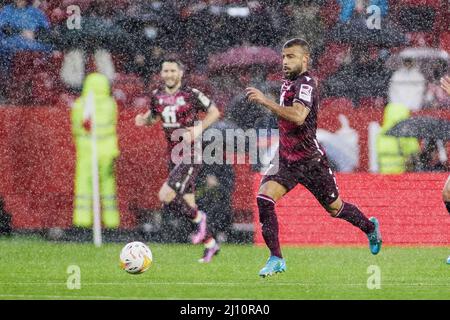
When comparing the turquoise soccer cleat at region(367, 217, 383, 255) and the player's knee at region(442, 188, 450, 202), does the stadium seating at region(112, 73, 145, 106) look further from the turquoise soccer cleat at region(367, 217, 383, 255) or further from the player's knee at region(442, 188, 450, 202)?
the player's knee at region(442, 188, 450, 202)

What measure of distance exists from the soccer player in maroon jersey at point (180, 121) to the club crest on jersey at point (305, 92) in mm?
2454

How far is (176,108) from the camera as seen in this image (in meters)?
13.7

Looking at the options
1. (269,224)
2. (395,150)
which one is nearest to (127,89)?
(395,150)

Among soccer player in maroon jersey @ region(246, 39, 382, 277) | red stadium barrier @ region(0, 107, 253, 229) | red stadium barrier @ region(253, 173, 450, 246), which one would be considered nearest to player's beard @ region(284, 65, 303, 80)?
soccer player in maroon jersey @ region(246, 39, 382, 277)

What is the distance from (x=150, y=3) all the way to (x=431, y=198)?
4.58 m

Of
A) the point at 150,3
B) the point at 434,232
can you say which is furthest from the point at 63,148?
the point at 434,232

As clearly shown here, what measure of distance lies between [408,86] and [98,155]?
3742 mm

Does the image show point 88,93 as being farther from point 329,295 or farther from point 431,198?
point 329,295

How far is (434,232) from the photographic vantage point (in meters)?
14.1

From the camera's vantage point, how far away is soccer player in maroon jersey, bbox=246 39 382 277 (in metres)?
10.7

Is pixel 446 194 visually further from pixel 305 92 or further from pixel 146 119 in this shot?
pixel 146 119

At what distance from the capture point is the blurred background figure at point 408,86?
1575 centimetres

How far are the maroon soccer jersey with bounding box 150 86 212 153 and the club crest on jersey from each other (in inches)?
120

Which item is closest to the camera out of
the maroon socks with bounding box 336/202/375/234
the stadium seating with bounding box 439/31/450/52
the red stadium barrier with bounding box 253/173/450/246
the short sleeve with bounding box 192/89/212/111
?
the maroon socks with bounding box 336/202/375/234
